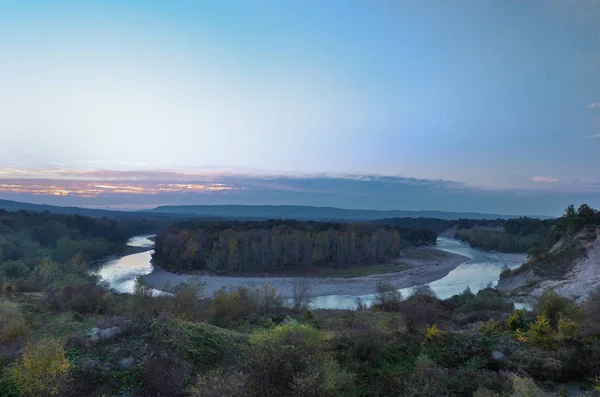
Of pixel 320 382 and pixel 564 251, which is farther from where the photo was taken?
pixel 564 251

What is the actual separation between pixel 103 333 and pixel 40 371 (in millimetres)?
3457

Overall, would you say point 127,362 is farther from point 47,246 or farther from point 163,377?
point 47,246

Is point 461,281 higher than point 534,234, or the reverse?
point 534,234

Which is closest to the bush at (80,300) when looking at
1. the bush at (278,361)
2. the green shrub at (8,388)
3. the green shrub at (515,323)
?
the green shrub at (8,388)

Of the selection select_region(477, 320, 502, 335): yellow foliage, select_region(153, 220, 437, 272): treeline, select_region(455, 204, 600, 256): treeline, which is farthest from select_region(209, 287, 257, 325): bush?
select_region(455, 204, 600, 256): treeline

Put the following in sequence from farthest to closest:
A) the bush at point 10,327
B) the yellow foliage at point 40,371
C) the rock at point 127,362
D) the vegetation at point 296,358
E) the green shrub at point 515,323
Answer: the green shrub at point 515,323 < the bush at point 10,327 < the rock at point 127,362 < the vegetation at point 296,358 < the yellow foliage at point 40,371

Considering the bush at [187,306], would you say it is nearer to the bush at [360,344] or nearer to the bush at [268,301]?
the bush at [268,301]

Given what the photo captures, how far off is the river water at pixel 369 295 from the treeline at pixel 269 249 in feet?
19.5

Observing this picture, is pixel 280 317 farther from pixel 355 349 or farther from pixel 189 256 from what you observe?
pixel 189 256

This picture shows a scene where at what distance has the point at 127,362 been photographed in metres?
10.7

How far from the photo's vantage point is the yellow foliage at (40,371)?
852 cm

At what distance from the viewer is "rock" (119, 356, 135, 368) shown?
1061 cm

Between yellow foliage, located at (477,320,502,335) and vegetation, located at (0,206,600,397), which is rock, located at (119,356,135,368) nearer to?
vegetation, located at (0,206,600,397)

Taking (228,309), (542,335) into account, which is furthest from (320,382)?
(228,309)
